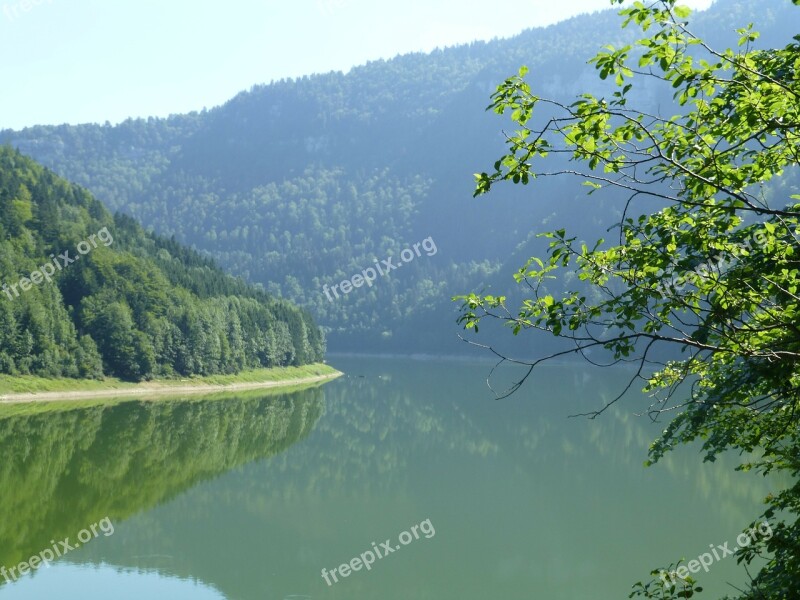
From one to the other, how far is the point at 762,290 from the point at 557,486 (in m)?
34.7

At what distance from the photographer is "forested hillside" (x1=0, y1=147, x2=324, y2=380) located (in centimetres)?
7469

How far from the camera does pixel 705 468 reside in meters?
42.8

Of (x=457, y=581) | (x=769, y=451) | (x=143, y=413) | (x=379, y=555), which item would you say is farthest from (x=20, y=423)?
(x=769, y=451)

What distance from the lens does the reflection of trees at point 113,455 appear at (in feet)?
99.0

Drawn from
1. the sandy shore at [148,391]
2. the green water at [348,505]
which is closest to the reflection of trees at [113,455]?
the green water at [348,505]

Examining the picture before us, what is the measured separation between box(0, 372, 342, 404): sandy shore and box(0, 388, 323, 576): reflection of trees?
214 inches

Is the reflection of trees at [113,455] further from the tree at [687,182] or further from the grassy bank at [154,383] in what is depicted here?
the tree at [687,182]

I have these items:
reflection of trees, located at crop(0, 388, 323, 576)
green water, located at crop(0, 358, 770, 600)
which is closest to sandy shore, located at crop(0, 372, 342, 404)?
reflection of trees, located at crop(0, 388, 323, 576)

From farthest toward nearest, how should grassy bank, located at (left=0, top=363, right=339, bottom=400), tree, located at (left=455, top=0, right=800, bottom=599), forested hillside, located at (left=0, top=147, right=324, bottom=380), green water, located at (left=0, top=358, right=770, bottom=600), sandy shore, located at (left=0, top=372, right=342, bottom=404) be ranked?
forested hillside, located at (left=0, top=147, right=324, bottom=380) < grassy bank, located at (left=0, top=363, right=339, bottom=400) < sandy shore, located at (left=0, top=372, right=342, bottom=404) < green water, located at (left=0, top=358, right=770, bottom=600) < tree, located at (left=455, top=0, right=800, bottom=599)

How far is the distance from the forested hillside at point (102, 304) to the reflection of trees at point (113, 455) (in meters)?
10.1

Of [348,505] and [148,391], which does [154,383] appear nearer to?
[148,391]

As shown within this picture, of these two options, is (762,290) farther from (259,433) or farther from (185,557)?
(259,433)

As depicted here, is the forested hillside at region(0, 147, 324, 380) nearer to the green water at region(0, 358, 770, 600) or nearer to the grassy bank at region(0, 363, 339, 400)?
the grassy bank at region(0, 363, 339, 400)

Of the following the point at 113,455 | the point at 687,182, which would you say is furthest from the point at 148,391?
the point at 687,182
